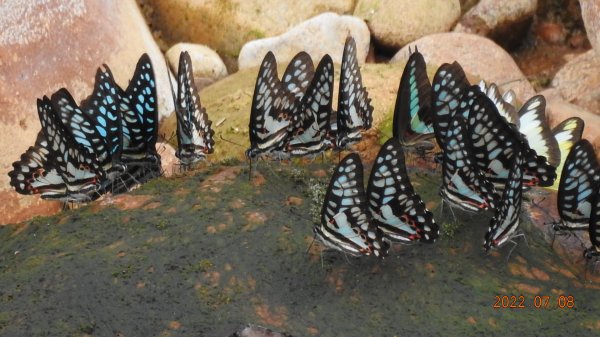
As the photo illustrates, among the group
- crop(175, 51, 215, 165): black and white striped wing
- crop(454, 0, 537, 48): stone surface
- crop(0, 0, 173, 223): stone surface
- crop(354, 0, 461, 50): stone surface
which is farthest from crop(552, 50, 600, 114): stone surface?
crop(175, 51, 215, 165): black and white striped wing

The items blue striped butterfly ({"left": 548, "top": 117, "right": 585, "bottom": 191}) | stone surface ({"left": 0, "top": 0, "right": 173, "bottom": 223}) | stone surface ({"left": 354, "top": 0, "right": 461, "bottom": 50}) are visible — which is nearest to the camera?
blue striped butterfly ({"left": 548, "top": 117, "right": 585, "bottom": 191})

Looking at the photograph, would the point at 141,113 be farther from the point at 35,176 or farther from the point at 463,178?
the point at 463,178

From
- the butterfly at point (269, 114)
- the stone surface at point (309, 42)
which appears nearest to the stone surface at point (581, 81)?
the stone surface at point (309, 42)

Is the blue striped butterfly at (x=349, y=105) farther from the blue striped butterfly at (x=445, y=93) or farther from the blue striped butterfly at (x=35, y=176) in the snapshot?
the blue striped butterfly at (x=35, y=176)

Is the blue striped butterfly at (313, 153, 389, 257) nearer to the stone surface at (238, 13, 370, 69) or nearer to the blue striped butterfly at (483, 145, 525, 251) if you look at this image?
the blue striped butterfly at (483, 145, 525, 251)

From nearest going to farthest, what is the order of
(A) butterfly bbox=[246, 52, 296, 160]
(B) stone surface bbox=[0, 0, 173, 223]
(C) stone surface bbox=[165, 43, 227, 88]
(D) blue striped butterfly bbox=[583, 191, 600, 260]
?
1. (D) blue striped butterfly bbox=[583, 191, 600, 260]
2. (A) butterfly bbox=[246, 52, 296, 160]
3. (B) stone surface bbox=[0, 0, 173, 223]
4. (C) stone surface bbox=[165, 43, 227, 88]

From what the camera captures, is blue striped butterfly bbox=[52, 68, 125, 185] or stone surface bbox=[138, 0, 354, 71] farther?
stone surface bbox=[138, 0, 354, 71]

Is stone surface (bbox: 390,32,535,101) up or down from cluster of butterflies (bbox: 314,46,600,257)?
down
